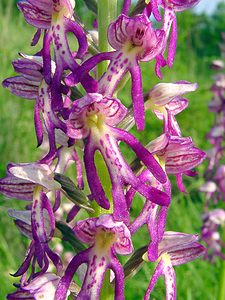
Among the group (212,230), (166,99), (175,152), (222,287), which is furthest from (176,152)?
(212,230)

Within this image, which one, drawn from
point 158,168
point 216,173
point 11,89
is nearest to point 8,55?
point 216,173

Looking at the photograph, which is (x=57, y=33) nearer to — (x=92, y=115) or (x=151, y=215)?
(x=92, y=115)

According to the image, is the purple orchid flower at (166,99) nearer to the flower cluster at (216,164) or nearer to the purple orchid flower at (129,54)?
the purple orchid flower at (129,54)

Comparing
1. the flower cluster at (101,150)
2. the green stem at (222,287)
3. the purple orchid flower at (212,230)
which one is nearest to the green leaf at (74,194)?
the flower cluster at (101,150)

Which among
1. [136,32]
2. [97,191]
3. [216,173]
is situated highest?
[136,32]

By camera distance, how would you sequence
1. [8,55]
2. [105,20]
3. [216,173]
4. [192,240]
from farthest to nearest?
[8,55] < [216,173] < [192,240] < [105,20]

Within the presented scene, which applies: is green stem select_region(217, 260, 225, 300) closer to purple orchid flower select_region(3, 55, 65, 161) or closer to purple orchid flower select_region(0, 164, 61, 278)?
purple orchid flower select_region(0, 164, 61, 278)

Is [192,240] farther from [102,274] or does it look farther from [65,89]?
[65,89]
